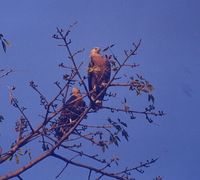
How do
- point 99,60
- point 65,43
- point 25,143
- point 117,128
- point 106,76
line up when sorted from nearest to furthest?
point 65,43 → point 25,143 → point 117,128 → point 106,76 → point 99,60

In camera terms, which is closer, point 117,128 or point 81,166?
point 81,166

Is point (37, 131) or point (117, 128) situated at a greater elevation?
point (117, 128)

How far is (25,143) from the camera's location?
4531 mm

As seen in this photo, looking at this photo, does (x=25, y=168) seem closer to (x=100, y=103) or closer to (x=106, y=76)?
(x=100, y=103)

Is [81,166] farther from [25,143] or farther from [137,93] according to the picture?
[137,93]

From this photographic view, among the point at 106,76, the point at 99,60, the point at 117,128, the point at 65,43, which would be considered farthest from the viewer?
the point at 99,60

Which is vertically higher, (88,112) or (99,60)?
(99,60)

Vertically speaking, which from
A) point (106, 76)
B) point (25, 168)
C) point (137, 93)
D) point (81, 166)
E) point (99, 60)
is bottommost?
point (25, 168)

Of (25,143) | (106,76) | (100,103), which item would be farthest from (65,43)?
(106,76)

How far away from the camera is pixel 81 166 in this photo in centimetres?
462

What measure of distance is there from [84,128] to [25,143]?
0.64 m

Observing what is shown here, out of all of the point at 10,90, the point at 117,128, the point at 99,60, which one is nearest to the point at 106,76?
the point at 99,60

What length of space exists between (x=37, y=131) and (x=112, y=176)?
0.91m

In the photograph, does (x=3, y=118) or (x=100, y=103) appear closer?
(x=100, y=103)
